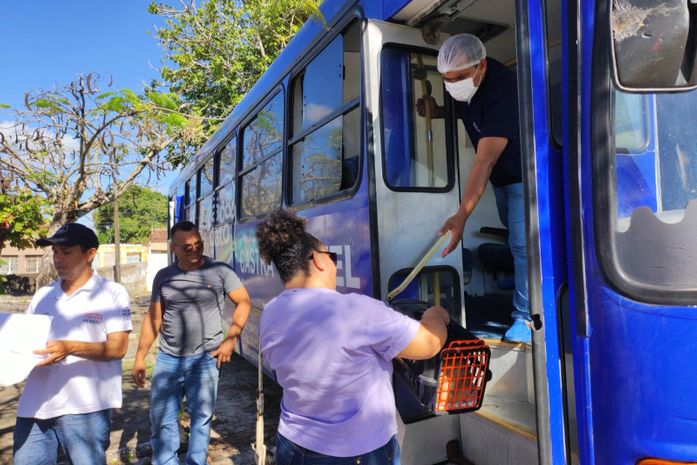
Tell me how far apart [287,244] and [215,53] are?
13120mm

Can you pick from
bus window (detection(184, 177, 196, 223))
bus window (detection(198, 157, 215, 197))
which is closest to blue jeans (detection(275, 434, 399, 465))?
bus window (detection(198, 157, 215, 197))

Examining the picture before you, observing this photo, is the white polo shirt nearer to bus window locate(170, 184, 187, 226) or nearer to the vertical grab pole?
the vertical grab pole

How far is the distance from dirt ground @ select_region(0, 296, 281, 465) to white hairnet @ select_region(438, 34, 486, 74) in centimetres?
339

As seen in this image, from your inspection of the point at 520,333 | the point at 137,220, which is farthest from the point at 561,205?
the point at 137,220

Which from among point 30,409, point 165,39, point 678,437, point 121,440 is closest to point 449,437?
point 678,437

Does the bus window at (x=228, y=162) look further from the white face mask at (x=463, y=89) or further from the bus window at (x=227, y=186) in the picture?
the white face mask at (x=463, y=89)

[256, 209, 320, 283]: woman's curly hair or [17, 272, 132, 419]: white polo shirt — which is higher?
[256, 209, 320, 283]: woman's curly hair

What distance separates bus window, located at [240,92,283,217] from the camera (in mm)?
4069

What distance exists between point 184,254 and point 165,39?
12556mm

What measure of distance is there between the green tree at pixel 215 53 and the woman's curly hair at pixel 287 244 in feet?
36.5

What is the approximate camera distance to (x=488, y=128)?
2398 millimetres

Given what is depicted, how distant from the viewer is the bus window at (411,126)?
8.62 ft

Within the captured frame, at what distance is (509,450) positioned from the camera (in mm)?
2117

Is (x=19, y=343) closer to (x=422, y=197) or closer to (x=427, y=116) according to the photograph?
(x=422, y=197)
